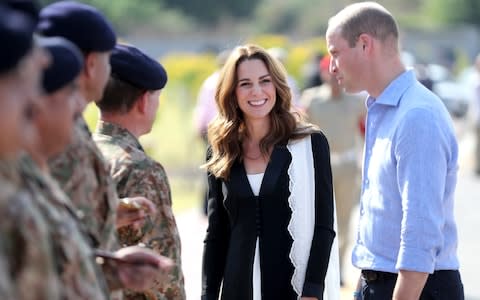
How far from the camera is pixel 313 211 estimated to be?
5.48m

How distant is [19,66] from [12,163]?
0.25 m

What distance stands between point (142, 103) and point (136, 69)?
15 centimetres

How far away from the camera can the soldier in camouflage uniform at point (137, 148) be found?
4508mm

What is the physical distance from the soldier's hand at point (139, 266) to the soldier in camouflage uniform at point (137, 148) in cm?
88

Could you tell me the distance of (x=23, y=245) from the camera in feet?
9.23

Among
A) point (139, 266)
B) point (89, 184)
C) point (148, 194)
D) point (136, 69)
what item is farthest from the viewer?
point (136, 69)

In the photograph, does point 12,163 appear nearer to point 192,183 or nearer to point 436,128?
point 436,128

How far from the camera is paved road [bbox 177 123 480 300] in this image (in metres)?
10.7

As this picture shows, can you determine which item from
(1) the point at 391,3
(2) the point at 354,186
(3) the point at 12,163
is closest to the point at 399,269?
(3) the point at 12,163

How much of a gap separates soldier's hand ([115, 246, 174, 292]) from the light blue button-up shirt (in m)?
1.30

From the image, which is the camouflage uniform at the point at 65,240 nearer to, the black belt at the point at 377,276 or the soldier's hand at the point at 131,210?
the soldier's hand at the point at 131,210

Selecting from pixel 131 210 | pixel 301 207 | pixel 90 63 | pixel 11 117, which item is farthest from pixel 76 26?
pixel 301 207

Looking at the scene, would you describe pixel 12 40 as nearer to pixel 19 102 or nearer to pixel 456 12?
pixel 19 102

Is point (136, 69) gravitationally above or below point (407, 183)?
above
